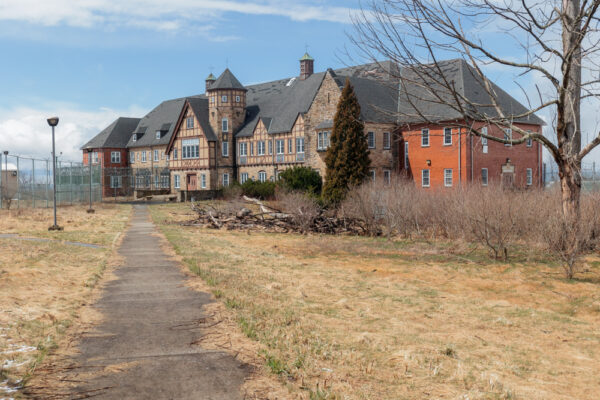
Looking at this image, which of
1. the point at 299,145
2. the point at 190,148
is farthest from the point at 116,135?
the point at 299,145

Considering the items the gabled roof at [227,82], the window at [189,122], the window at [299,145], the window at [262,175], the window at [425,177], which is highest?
the gabled roof at [227,82]

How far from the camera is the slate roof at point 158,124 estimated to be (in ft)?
222

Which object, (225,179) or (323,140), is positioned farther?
(225,179)

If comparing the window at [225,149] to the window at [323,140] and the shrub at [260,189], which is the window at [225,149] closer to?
the shrub at [260,189]

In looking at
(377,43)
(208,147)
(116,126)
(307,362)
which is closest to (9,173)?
(208,147)

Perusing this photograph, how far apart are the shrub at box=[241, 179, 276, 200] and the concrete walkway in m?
32.2

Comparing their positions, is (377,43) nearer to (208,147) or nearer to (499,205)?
(499,205)

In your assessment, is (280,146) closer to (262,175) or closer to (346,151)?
(262,175)

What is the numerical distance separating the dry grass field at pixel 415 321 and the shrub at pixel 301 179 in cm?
2272

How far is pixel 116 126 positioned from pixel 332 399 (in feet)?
239

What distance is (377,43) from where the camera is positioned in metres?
A: 13.2

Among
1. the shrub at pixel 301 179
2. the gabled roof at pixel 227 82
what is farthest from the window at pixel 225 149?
the shrub at pixel 301 179

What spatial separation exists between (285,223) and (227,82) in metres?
33.7

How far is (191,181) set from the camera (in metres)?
58.8
